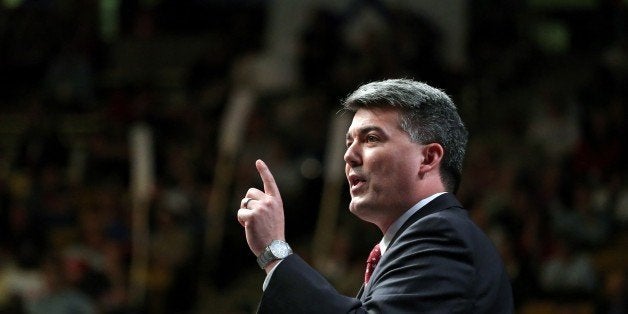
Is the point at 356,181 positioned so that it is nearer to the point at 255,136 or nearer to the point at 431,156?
the point at 431,156

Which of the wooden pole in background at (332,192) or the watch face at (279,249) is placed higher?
the watch face at (279,249)

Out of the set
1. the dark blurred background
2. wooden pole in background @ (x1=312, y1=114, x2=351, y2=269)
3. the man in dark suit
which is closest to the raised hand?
the man in dark suit

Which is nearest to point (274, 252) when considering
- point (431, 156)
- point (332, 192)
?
point (431, 156)

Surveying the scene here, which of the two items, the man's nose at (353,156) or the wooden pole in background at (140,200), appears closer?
the man's nose at (353,156)

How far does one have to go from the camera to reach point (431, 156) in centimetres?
244

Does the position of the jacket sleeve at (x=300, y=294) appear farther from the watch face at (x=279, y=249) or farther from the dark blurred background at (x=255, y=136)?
the dark blurred background at (x=255, y=136)

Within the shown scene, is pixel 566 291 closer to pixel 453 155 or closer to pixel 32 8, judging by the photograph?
pixel 453 155

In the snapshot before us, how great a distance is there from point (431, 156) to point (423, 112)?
96mm

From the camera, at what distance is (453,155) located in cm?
248

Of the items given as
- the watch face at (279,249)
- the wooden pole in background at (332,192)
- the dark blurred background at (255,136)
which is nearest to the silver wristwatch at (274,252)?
the watch face at (279,249)

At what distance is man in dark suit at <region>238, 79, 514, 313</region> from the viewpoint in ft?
7.20

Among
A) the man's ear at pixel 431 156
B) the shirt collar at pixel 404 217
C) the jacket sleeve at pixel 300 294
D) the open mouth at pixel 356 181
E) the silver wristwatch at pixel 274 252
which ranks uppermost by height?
the man's ear at pixel 431 156

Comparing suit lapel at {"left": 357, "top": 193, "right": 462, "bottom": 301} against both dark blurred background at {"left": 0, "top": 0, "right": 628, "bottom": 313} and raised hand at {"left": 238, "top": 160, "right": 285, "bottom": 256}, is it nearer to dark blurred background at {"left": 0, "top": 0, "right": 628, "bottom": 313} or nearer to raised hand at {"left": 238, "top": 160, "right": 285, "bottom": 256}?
raised hand at {"left": 238, "top": 160, "right": 285, "bottom": 256}

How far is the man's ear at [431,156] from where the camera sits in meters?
2.42
